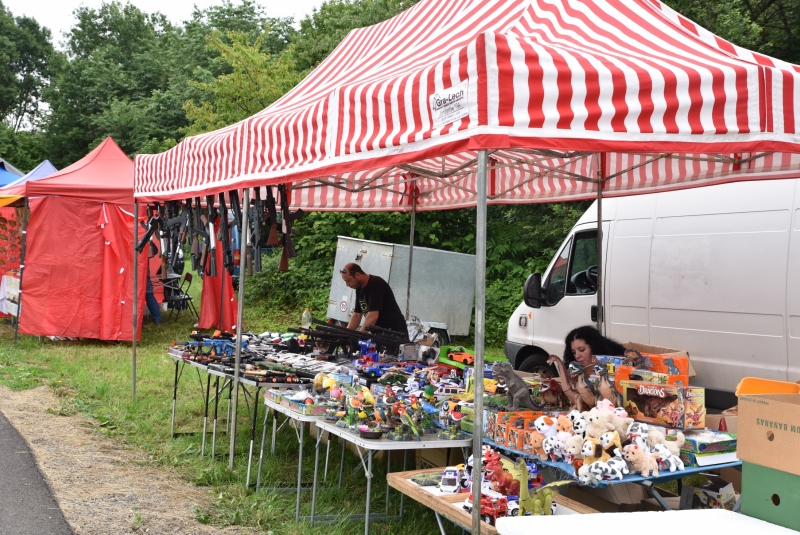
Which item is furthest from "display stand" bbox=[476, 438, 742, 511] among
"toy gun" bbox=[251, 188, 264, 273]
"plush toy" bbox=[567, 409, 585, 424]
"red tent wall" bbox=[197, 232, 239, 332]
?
"red tent wall" bbox=[197, 232, 239, 332]

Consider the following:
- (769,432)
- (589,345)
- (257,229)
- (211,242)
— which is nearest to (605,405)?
(769,432)

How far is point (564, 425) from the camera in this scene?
A: 385cm

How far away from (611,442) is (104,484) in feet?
13.9

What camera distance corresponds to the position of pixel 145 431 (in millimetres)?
7816

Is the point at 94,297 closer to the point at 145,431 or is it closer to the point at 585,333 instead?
the point at 145,431

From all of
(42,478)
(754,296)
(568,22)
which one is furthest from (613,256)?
(42,478)

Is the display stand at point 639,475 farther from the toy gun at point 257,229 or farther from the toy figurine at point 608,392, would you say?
the toy gun at point 257,229

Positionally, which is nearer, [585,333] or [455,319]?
A: [585,333]

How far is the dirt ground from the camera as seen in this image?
206 inches

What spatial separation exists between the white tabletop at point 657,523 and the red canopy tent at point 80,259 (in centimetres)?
1136

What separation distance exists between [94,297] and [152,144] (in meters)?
18.8

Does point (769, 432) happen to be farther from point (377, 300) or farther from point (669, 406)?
point (377, 300)

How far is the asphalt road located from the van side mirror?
484 centimetres

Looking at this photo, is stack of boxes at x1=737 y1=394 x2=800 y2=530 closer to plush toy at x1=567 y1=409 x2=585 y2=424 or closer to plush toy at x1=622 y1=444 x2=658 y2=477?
plush toy at x1=622 y1=444 x2=658 y2=477
